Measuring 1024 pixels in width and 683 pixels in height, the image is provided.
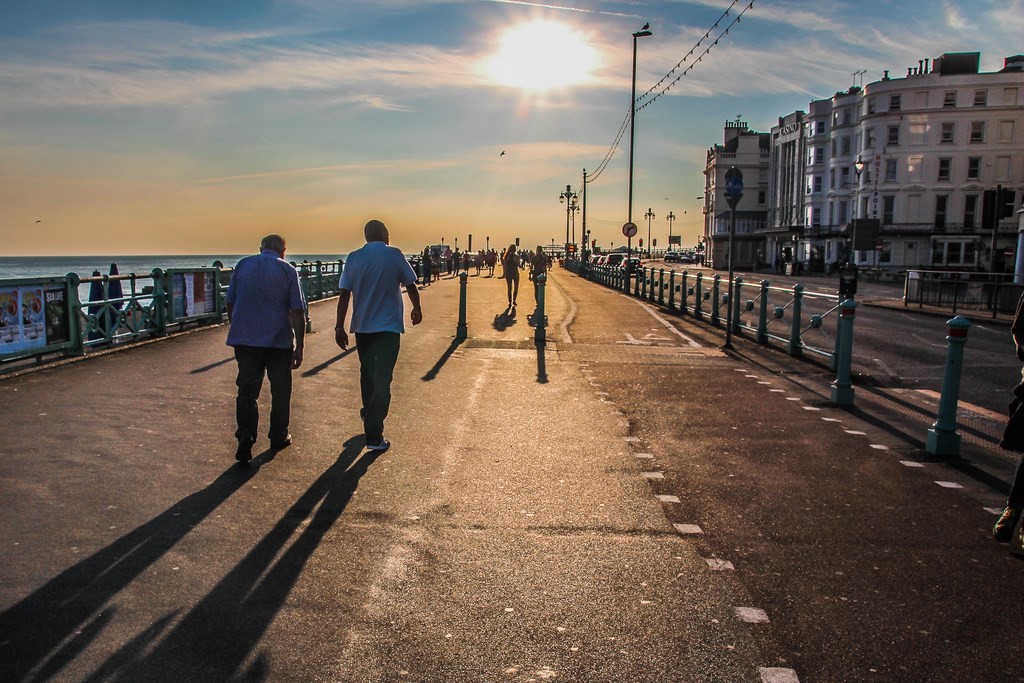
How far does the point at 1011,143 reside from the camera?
59875 millimetres

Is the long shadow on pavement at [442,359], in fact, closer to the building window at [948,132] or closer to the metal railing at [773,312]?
the metal railing at [773,312]

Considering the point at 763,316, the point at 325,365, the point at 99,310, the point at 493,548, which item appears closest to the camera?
the point at 493,548

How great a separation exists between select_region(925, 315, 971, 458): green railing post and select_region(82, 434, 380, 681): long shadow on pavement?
5081 mm

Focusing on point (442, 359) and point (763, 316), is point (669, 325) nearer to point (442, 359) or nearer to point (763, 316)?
point (763, 316)

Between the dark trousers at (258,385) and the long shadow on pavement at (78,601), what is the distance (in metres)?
1.28

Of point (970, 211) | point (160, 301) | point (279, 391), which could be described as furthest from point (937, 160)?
point (279, 391)

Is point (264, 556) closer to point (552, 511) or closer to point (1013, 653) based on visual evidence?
point (552, 511)

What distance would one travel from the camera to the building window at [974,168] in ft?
199

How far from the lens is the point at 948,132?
61.5m

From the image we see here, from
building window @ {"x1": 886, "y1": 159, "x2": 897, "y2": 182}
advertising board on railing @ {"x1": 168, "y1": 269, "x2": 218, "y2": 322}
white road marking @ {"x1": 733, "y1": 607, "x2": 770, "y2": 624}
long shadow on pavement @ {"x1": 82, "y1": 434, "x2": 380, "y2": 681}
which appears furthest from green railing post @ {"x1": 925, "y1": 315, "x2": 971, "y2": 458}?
building window @ {"x1": 886, "y1": 159, "x2": 897, "y2": 182}

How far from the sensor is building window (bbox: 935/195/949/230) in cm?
6162

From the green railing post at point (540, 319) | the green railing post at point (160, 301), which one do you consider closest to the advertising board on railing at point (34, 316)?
the green railing post at point (160, 301)

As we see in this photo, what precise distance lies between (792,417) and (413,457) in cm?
430

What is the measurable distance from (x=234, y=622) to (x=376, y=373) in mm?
3474
